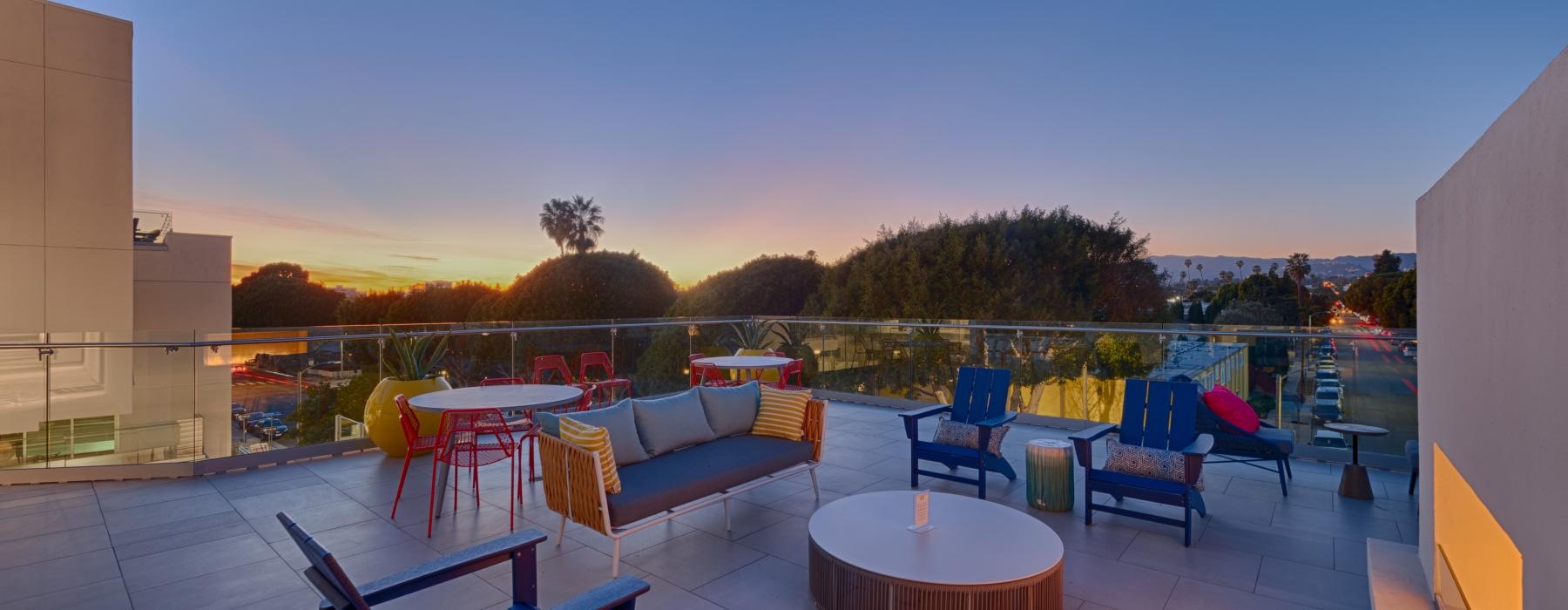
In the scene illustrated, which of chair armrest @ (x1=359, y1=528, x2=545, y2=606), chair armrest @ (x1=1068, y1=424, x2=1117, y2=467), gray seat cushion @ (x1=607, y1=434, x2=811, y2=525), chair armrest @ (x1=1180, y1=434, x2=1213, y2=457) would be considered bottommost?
Result: gray seat cushion @ (x1=607, y1=434, x2=811, y2=525)

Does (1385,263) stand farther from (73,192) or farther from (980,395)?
(73,192)

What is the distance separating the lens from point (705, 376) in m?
7.39

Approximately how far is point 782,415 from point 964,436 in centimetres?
140

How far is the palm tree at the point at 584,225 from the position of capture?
3008 centimetres

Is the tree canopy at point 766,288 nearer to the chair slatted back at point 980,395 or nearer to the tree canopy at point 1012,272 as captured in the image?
the tree canopy at point 1012,272

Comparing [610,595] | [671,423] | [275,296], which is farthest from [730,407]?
[275,296]

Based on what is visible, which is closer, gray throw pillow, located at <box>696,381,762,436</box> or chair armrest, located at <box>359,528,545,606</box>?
chair armrest, located at <box>359,528,545,606</box>

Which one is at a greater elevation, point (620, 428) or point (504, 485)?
point (620, 428)

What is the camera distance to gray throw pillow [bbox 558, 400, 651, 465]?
12.8 feet

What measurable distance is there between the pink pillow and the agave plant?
6.52 meters

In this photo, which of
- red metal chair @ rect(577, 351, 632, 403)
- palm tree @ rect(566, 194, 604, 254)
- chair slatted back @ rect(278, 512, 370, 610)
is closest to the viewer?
chair slatted back @ rect(278, 512, 370, 610)

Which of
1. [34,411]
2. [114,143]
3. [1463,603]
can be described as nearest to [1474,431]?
[1463,603]

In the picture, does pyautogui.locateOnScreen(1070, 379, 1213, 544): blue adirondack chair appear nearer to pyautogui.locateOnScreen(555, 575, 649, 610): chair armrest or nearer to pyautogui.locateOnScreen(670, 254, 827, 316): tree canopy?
pyautogui.locateOnScreen(555, 575, 649, 610): chair armrest

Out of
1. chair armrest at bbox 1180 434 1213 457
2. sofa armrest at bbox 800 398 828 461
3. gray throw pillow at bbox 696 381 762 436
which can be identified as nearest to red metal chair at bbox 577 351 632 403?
gray throw pillow at bbox 696 381 762 436
